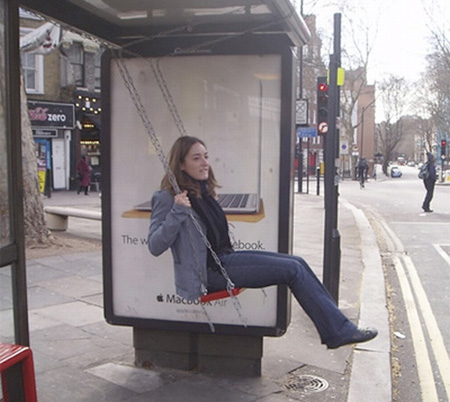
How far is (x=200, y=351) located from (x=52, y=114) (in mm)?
23962

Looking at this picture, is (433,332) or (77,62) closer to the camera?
(433,332)

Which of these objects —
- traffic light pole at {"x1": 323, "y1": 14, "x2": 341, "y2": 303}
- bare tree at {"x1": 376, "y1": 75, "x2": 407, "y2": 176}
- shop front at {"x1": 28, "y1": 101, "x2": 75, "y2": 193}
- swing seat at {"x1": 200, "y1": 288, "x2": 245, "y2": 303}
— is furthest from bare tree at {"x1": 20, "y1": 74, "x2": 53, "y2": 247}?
bare tree at {"x1": 376, "y1": 75, "x2": 407, "y2": 176}

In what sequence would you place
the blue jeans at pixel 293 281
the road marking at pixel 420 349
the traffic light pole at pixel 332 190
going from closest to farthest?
1. the blue jeans at pixel 293 281
2. the road marking at pixel 420 349
3. the traffic light pole at pixel 332 190

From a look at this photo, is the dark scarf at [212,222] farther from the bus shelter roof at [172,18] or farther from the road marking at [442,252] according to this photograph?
the road marking at [442,252]

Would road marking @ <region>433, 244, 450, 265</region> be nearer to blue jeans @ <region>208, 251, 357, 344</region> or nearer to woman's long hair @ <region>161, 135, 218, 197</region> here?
blue jeans @ <region>208, 251, 357, 344</region>

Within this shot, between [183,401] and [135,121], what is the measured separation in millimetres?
2053

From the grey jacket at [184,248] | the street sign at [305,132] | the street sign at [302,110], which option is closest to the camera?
the grey jacket at [184,248]

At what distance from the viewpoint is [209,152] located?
4133mm

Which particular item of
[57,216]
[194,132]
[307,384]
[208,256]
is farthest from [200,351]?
[57,216]

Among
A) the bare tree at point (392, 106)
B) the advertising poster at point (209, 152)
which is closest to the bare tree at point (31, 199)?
the advertising poster at point (209, 152)

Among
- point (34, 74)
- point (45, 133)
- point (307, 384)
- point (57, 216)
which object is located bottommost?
point (307, 384)

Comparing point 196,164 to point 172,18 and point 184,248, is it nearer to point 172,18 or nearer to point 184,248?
point 184,248

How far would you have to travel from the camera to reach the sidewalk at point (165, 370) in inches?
157

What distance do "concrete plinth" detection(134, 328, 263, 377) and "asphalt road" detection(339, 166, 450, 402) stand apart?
3.95 feet
